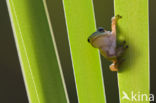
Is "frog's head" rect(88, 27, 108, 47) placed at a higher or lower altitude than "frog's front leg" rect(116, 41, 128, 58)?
higher

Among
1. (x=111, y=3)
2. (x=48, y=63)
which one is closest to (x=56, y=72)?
(x=48, y=63)

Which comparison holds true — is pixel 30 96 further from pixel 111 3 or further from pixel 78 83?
pixel 111 3

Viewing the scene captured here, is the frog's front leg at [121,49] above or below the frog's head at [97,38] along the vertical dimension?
below
